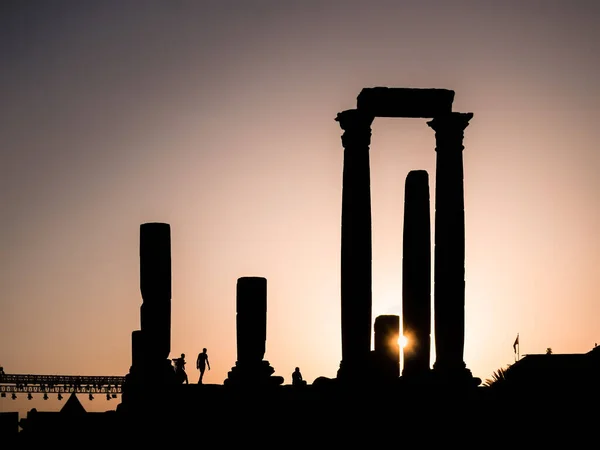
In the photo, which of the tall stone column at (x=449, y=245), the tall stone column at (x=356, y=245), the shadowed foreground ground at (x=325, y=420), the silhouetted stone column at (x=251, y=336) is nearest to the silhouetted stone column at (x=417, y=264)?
the tall stone column at (x=449, y=245)

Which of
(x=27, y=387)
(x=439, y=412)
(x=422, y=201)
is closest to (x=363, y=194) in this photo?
(x=422, y=201)

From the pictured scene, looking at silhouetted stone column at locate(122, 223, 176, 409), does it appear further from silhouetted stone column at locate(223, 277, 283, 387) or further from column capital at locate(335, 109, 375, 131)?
column capital at locate(335, 109, 375, 131)

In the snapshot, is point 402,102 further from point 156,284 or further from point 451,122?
point 156,284

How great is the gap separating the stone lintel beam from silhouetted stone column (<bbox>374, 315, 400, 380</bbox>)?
784 cm

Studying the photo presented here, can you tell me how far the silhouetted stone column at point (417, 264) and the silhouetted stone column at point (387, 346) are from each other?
1147mm

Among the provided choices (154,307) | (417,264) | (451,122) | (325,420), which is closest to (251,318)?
(154,307)

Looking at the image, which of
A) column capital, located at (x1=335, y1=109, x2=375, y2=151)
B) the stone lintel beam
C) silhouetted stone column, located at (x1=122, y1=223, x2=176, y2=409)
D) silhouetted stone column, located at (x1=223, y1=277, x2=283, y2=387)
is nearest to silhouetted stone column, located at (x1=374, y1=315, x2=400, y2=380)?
silhouetted stone column, located at (x1=223, y1=277, x2=283, y2=387)

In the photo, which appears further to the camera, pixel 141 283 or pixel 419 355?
pixel 419 355

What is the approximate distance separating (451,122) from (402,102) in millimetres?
1987

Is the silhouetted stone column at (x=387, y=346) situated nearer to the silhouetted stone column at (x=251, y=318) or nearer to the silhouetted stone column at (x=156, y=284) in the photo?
the silhouetted stone column at (x=251, y=318)

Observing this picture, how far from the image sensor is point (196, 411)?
134 ft

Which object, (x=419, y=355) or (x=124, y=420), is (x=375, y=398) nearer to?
(x=419, y=355)

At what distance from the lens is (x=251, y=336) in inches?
1752

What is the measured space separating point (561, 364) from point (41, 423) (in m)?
21.3
